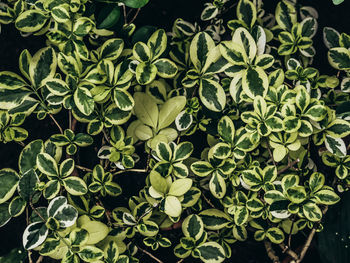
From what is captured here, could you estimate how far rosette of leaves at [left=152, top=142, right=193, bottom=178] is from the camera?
98 centimetres

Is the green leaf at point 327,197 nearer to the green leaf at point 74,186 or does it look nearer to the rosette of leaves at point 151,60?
the rosette of leaves at point 151,60

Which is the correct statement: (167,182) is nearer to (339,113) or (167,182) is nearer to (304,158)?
(304,158)

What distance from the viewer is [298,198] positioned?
938 mm

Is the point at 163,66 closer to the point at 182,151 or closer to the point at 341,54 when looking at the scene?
the point at 182,151

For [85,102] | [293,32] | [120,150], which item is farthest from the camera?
[293,32]

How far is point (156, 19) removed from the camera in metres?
→ 1.47

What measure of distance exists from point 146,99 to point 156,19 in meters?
0.57

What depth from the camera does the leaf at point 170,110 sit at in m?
1.03

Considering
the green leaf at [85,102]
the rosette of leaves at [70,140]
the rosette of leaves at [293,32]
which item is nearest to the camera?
the green leaf at [85,102]

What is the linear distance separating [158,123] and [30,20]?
485 millimetres

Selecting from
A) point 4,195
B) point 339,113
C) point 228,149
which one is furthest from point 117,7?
point 339,113

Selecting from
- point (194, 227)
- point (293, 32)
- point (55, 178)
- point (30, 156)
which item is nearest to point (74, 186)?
point (55, 178)

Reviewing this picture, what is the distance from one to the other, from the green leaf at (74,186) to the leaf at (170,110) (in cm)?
29

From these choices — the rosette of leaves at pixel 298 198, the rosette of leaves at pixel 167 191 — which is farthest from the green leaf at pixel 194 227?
the rosette of leaves at pixel 298 198
